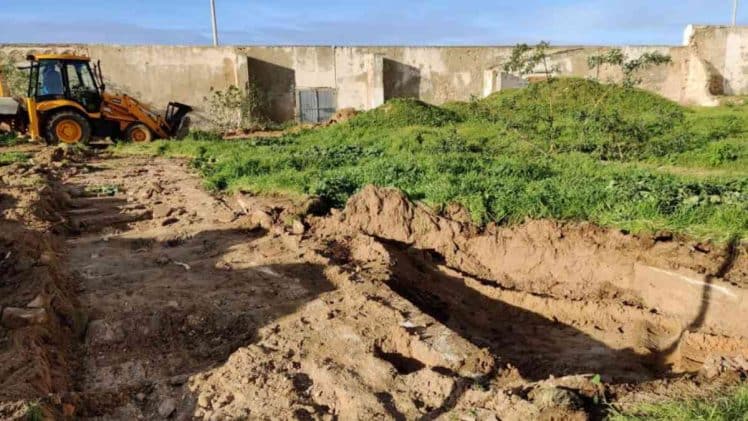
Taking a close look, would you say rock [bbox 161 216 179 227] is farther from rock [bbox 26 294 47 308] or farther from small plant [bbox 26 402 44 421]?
small plant [bbox 26 402 44 421]

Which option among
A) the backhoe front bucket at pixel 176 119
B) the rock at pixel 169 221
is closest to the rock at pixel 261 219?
the rock at pixel 169 221

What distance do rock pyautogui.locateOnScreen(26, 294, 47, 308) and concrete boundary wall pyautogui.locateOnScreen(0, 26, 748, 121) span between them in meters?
16.0

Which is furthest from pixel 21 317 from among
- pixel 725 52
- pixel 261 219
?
pixel 725 52

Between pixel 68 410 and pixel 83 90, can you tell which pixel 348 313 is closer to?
pixel 68 410

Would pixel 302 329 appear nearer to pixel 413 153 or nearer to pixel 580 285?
pixel 580 285

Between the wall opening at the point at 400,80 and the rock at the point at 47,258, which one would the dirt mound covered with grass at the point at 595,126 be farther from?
the rock at the point at 47,258

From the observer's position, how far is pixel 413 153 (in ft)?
34.4

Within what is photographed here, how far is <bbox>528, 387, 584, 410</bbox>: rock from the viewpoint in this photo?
283 cm

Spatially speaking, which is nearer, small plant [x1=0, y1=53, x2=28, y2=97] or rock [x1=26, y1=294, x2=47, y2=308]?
rock [x1=26, y1=294, x2=47, y2=308]

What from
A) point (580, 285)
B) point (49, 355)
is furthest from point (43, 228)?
point (580, 285)

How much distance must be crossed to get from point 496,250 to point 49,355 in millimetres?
4133

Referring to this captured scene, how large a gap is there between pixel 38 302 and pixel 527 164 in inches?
262

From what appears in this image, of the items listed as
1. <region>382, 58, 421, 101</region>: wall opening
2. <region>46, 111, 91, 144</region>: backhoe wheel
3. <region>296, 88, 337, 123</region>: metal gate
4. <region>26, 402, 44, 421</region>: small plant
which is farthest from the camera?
<region>382, 58, 421, 101</region>: wall opening

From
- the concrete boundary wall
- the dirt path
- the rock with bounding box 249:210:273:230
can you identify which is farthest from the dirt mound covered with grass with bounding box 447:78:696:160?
the dirt path
